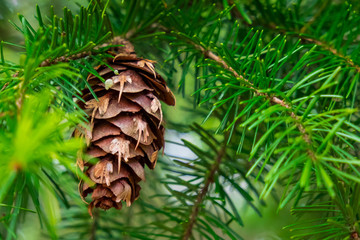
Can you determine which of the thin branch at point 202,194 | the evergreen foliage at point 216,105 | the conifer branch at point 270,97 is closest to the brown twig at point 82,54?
the evergreen foliage at point 216,105

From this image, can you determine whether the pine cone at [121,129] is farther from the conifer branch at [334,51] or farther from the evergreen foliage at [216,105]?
the conifer branch at [334,51]

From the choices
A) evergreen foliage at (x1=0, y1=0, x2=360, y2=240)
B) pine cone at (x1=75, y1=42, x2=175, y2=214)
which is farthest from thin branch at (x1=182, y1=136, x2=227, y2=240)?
pine cone at (x1=75, y1=42, x2=175, y2=214)

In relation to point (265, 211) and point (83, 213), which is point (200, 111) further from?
point (265, 211)

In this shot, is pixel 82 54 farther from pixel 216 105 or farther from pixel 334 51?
pixel 334 51

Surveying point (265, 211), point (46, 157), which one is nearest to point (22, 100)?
point (46, 157)

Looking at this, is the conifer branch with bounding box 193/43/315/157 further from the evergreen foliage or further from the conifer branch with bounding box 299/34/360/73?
the conifer branch with bounding box 299/34/360/73
